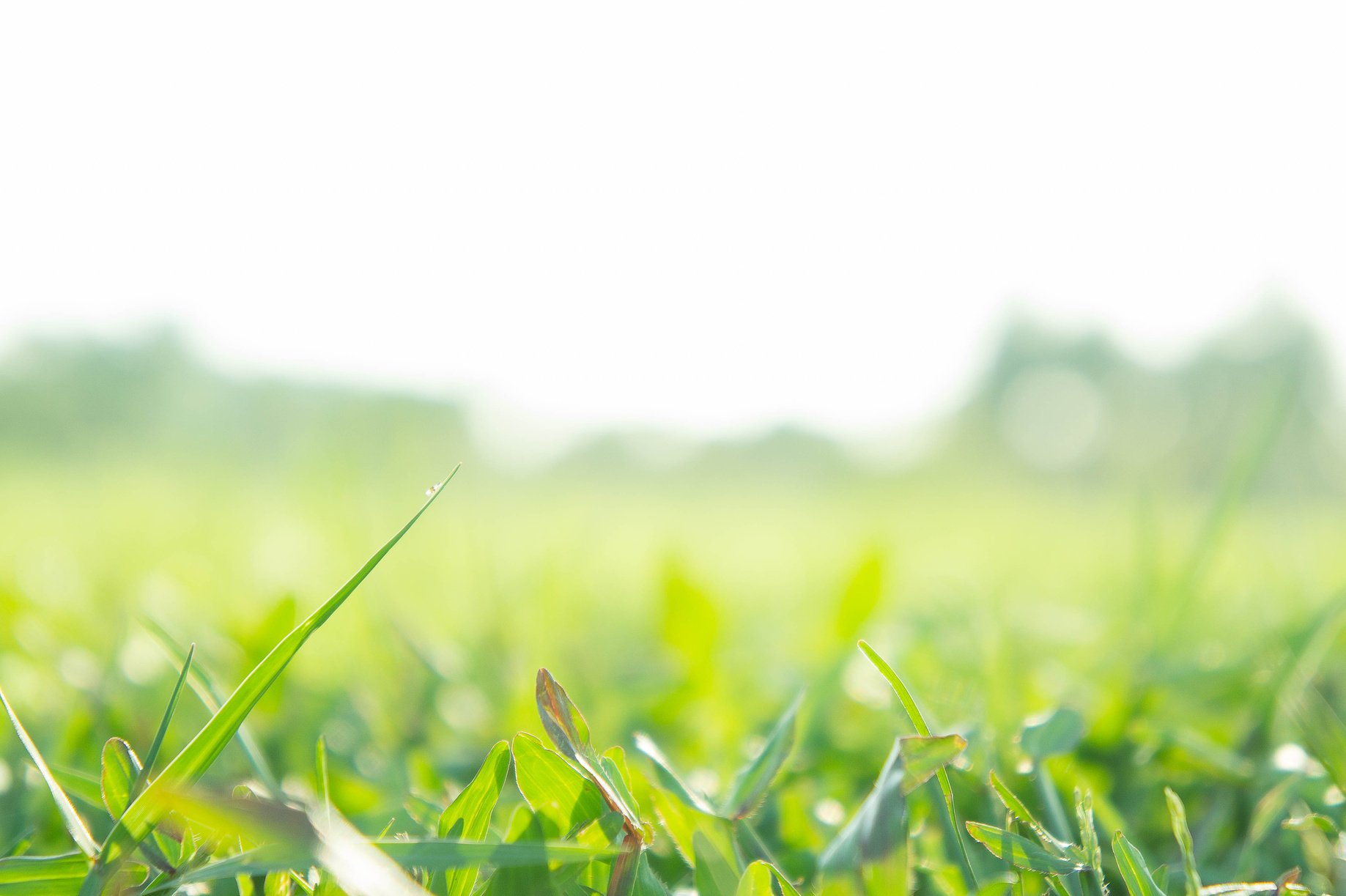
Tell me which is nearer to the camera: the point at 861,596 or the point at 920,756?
the point at 920,756

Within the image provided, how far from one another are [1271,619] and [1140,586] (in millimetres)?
133

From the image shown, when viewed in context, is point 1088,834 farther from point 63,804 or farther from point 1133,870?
point 63,804

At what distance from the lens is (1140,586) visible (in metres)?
0.70

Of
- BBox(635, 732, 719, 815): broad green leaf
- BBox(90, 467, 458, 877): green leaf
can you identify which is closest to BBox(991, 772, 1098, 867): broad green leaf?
BBox(635, 732, 719, 815): broad green leaf

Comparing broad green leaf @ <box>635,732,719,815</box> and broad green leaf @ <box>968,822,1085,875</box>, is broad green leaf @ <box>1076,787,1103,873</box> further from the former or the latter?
broad green leaf @ <box>635,732,719,815</box>

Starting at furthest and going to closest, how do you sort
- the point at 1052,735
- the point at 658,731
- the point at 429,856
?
1. the point at 658,731
2. the point at 1052,735
3. the point at 429,856

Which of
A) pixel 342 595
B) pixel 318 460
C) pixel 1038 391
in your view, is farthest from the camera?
pixel 1038 391

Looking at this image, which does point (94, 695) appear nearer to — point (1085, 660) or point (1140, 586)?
point (1085, 660)

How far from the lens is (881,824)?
0.25 meters

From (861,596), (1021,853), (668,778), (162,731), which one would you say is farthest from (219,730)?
(861,596)

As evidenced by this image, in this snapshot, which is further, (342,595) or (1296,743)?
(1296,743)

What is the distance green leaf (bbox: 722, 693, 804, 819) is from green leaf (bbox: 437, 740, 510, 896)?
0.30ft

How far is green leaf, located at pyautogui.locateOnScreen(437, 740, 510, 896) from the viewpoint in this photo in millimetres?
296

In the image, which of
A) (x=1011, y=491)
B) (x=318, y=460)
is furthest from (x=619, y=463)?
(x=318, y=460)
